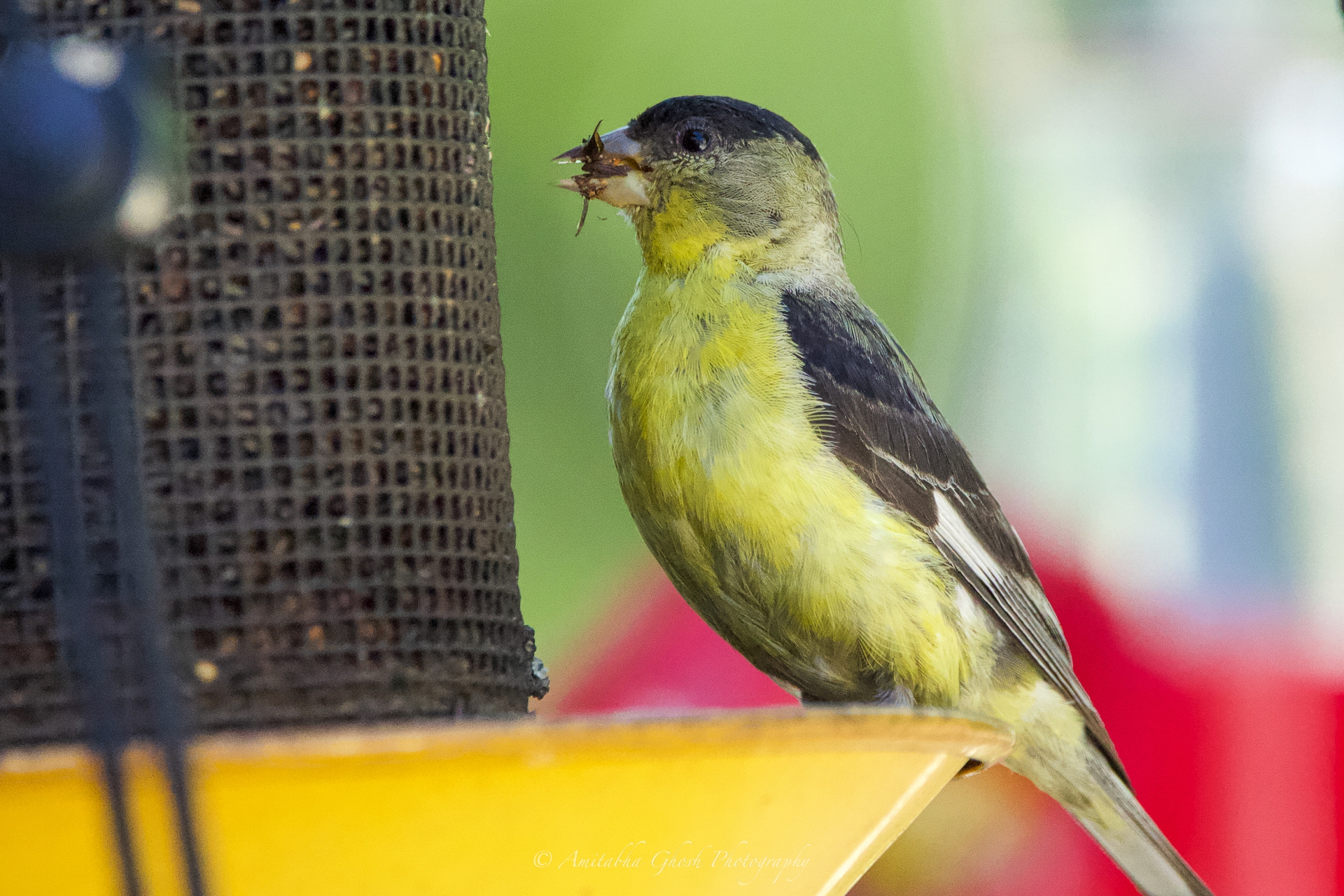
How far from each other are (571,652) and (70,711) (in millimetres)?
3669

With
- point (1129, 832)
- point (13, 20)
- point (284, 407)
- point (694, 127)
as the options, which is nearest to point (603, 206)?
point (694, 127)

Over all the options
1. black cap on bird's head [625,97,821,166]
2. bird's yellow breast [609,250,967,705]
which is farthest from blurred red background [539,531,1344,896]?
black cap on bird's head [625,97,821,166]

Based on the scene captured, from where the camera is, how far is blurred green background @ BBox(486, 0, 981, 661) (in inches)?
300

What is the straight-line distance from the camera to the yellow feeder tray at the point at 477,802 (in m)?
1.50

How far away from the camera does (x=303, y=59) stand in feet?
7.16

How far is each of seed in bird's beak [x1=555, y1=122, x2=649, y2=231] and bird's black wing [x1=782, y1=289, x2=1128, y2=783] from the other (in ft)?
1.32

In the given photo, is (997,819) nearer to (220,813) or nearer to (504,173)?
(220,813)

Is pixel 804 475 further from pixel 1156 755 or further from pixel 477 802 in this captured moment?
pixel 1156 755

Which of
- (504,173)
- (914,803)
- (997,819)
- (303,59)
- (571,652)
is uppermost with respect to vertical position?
(504,173)

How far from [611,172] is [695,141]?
22cm

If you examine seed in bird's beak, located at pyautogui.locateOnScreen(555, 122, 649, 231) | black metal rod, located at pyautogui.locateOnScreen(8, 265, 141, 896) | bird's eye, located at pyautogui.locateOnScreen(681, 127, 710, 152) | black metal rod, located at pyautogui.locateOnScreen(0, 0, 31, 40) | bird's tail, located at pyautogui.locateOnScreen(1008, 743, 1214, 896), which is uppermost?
bird's eye, located at pyautogui.locateOnScreen(681, 127, 710, 152)

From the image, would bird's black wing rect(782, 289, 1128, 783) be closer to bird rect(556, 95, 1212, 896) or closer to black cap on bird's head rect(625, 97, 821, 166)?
bird rect(556, 95, 1212, 896)

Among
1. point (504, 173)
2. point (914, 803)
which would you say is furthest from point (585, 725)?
point (504, 173)

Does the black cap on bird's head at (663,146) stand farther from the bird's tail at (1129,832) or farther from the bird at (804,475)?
the bird's tail at (1129,832)
